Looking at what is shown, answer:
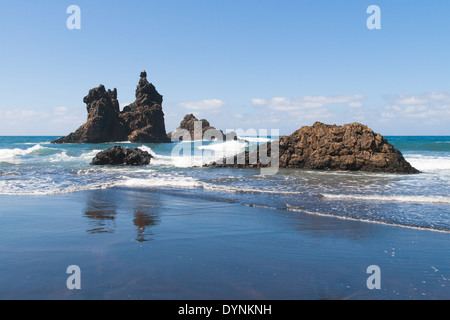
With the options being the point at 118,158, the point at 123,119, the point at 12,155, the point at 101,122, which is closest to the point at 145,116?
the point at 123,119

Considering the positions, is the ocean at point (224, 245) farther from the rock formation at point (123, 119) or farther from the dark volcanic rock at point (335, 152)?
the rock formation at point (123, 119)

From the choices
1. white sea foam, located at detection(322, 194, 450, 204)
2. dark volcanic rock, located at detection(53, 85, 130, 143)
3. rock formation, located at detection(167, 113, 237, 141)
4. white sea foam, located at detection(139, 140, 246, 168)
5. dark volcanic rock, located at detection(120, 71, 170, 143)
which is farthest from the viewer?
rock formation, located at detection(167, 113, 237, 141)

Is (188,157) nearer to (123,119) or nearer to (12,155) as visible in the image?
(12,155)

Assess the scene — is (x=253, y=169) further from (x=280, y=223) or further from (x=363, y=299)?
(x=363, y=299)

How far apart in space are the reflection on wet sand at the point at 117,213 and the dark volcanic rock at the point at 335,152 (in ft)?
38.2

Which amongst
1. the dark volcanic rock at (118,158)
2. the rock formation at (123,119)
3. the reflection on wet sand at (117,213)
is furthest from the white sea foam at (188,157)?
the rock formation at (123,119)

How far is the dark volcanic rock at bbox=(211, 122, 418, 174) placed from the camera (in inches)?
730

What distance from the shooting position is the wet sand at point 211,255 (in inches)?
147

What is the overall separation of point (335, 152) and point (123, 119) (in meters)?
70.6

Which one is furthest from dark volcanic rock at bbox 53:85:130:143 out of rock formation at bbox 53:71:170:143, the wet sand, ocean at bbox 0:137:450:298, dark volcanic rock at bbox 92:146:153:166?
the wet sand

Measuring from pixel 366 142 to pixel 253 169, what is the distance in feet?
22.8

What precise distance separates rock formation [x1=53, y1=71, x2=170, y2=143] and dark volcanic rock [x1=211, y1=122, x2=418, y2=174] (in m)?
60.4

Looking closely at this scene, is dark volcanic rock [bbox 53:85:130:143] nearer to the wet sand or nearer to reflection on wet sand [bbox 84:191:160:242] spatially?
reflection on wet sand [bbox 84:191:160:242]

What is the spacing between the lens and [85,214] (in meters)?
7.78
